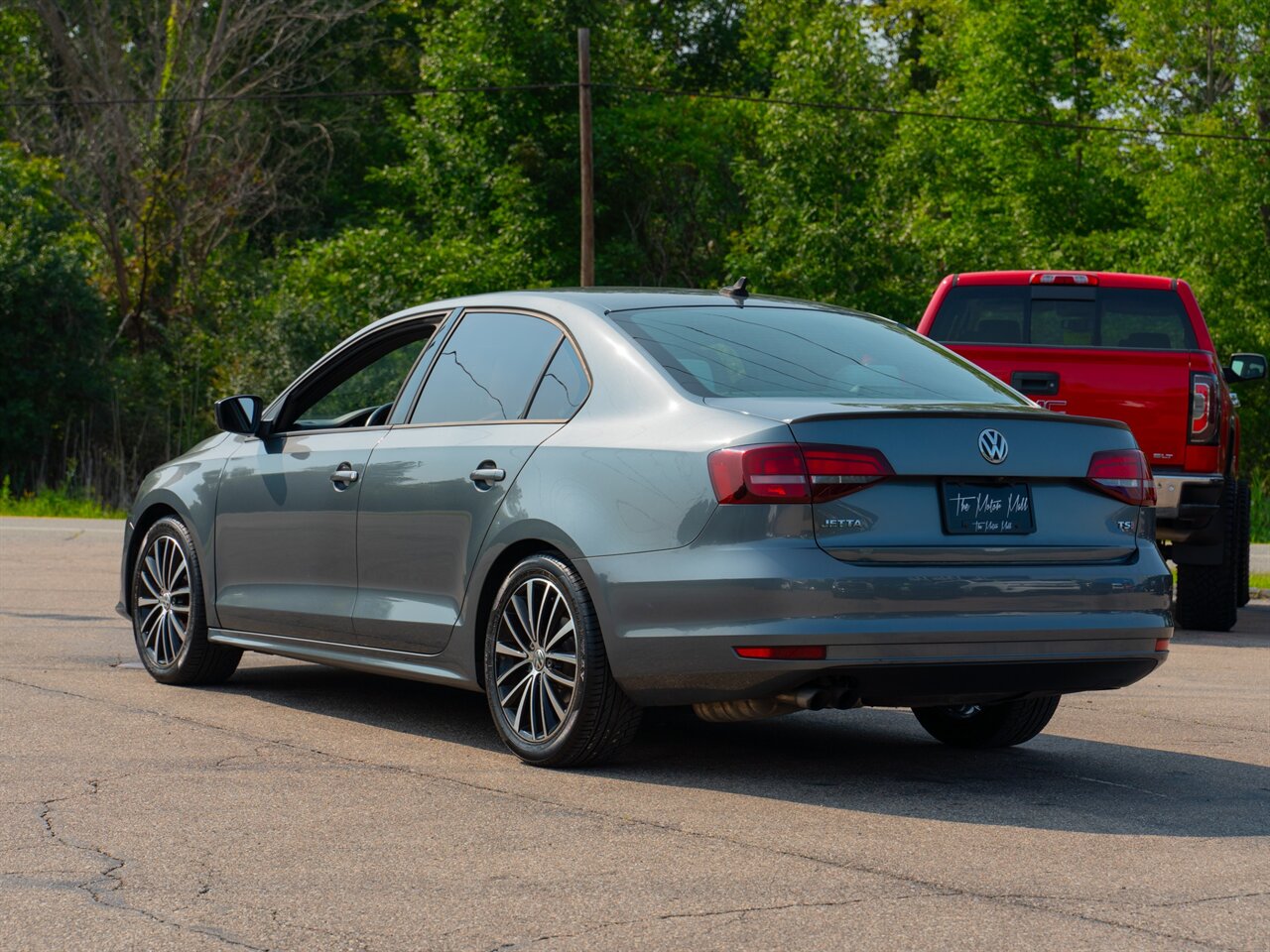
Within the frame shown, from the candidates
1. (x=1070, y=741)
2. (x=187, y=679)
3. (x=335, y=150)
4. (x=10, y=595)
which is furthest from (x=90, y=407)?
(x=1070, y=741)

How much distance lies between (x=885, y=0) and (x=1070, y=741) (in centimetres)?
5175

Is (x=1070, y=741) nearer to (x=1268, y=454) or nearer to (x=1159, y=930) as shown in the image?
(x=1159, y=930)

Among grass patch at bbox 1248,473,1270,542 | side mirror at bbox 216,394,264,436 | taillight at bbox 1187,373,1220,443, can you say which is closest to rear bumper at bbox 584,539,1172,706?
side mirror at bbox 216,394,264,436

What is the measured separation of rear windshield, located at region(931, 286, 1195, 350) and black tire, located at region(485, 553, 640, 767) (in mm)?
6591

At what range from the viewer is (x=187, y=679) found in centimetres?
820

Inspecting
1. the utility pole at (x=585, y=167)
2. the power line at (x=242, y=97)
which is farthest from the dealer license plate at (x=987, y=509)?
the power line at (x=242, y=97)

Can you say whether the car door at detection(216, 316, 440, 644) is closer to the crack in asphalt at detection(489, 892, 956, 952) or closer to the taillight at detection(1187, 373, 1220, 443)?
the crack in asphalt at detection(489, 892, 956, 952)

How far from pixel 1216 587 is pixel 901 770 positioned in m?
6.43

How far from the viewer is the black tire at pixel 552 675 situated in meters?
5.96

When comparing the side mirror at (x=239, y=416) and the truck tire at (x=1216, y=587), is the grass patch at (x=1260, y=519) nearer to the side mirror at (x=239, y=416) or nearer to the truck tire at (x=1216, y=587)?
the truck tire at (x=1216, y=587)

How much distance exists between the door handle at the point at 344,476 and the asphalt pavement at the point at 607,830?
956mm

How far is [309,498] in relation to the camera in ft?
24.4

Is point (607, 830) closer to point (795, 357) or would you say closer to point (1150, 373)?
point (795, 357)

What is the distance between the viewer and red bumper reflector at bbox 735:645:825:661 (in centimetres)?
553
